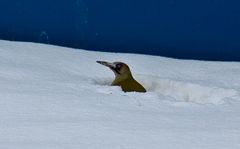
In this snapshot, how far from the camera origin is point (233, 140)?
9.51ft

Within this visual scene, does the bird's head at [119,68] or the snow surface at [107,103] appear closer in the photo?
the snow surface at [107,103]

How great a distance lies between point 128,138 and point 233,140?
45cm

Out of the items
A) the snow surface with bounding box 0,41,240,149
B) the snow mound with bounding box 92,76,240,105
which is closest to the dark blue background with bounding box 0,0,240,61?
the snow surface with bounding box 0,41,240,149

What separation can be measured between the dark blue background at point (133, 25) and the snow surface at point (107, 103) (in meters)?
0.14

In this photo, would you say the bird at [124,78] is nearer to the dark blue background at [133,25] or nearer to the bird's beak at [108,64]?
the bird's beak at [108,64]

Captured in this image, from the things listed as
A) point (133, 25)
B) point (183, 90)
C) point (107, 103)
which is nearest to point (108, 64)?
point (183, 90)

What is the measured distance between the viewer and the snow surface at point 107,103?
111 inches

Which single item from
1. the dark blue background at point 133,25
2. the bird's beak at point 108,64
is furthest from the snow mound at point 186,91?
the dark blue background at point 133,25

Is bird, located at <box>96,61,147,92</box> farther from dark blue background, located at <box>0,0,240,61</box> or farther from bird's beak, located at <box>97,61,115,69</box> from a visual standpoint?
dark blue background, located at <box>0,0,240,61</box>

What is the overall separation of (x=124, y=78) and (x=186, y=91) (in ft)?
1.40

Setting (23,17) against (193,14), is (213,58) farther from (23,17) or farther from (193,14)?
(23,17)

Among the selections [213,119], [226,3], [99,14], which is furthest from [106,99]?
[226,3]

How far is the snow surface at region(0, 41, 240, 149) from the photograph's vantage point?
282cm

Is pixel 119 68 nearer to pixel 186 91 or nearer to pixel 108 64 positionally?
pixel 108 64
